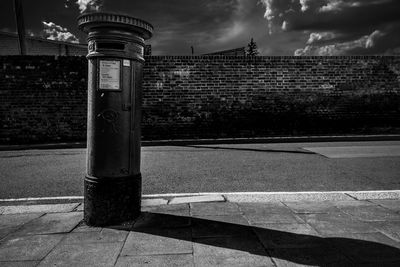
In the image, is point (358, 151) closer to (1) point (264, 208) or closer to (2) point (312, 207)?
(2) point (312, 207)

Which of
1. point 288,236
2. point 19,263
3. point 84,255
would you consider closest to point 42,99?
point 19,263

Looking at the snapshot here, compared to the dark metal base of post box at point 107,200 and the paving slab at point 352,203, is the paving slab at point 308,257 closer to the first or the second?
the paving slab at point 352,203

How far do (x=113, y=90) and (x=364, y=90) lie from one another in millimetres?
10791

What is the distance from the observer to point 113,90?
10.8 ft

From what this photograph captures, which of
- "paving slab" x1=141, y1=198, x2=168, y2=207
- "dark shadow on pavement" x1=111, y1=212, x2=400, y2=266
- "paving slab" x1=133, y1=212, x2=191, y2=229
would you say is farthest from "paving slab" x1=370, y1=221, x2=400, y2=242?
"paving slab" x1=141, y1=198, x2=168, y2=207

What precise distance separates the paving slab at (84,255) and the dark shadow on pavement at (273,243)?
0.44m

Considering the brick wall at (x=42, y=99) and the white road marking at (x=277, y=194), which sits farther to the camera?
the brick wall at (x=42, y=99)

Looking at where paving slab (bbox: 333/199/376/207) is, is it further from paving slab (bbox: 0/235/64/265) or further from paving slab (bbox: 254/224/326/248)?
paving slab (bbox: 0/235/64/265)

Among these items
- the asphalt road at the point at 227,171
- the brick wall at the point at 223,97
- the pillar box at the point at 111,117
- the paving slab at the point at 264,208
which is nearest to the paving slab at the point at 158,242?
the pillar box at the point at 111,117

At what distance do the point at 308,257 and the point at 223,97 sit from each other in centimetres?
913

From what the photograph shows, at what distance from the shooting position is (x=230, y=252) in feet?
8.86

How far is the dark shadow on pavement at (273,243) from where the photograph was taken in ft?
8.39

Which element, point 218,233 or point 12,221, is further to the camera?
point 12,221

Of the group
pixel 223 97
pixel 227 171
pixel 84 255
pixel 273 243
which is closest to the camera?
pixel 84 255
